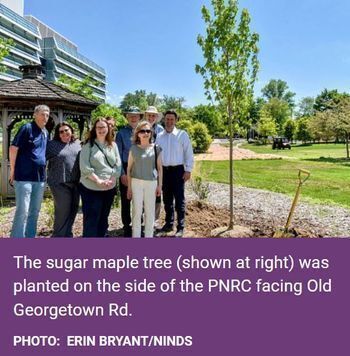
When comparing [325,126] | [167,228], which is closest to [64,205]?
[167,228]

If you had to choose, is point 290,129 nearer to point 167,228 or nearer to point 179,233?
point 167,228

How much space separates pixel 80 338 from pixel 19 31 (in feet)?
245

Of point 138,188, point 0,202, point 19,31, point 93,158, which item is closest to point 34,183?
point 93,158

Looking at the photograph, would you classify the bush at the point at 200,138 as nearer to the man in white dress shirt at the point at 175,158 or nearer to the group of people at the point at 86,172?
the man in white dress shirt at the point at 175,158

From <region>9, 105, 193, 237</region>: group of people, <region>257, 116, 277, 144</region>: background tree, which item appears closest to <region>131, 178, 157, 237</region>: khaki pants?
<region>9, 105, 193, 237</region>: group of people

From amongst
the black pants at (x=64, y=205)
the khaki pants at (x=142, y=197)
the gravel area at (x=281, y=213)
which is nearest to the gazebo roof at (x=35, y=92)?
the gravel area at (x=281, y=213)

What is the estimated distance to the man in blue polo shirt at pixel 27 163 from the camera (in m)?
4.66

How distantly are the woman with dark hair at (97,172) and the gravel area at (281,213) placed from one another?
326 cm

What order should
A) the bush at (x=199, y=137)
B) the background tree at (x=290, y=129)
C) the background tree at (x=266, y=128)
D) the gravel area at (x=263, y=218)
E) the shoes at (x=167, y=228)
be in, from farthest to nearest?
the background tree at (x=290, y=129), the background tree at (x=266, y=128), the bush at (x=199, y=137), the gravel area at (x=263, y=218), the shoes at (x=167, y=228)

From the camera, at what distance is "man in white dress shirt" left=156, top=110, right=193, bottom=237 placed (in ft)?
18.4

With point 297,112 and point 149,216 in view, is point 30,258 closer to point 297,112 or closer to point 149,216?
point 149,216

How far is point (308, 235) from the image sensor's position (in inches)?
243

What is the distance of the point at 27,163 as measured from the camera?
469cm

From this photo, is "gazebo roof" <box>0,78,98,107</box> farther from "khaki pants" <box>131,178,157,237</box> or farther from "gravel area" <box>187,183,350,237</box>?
"khaki pants" <box>131,178,157,237</box>
